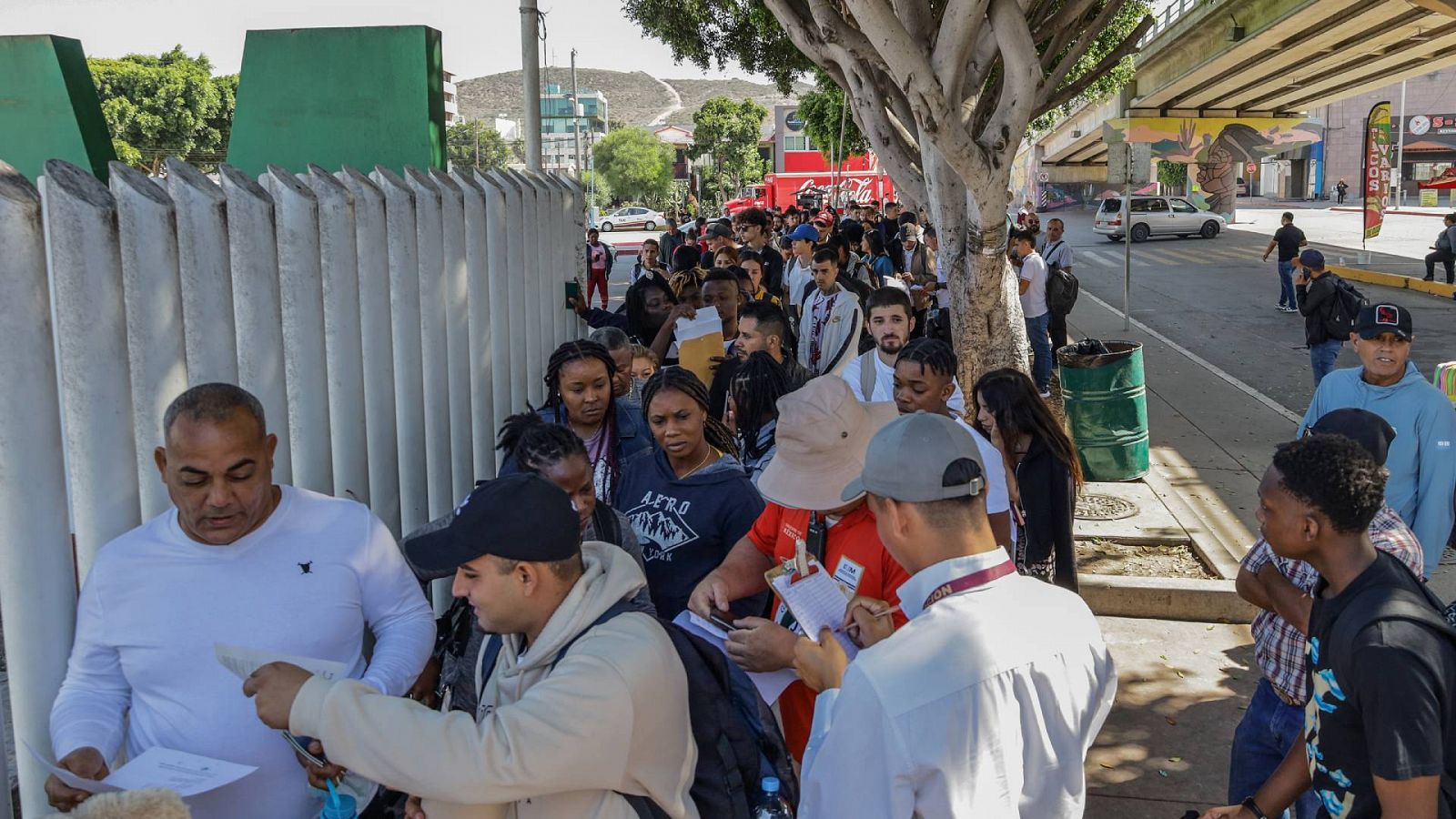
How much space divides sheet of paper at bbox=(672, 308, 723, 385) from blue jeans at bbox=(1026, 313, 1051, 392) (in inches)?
265

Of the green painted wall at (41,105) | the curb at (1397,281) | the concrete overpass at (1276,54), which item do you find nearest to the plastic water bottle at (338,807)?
the green painted wall at (41,105)

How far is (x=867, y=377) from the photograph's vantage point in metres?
6.27

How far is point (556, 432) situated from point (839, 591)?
1.33m

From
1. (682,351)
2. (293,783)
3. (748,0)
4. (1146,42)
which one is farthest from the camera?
(1146,42)

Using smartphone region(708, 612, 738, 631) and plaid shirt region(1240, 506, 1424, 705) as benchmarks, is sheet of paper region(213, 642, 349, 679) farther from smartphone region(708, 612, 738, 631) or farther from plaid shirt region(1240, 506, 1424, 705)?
plaid shirt region(1240, 506, 1424, 705)

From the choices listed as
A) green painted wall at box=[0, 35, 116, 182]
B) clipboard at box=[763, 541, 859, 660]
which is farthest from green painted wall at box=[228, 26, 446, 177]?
clipboard at box=[763, 541, 859, 660]

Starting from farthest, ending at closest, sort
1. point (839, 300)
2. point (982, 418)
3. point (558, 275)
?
1. point (839, 300)
2. point (558, 275)
3. point (982, 418)

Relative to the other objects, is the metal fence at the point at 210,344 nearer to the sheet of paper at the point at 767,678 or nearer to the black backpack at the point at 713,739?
the black backpack at the point at 713,739

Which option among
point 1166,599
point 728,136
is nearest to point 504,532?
point 1166,599

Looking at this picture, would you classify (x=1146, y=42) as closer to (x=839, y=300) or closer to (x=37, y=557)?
(x=839, y=300)

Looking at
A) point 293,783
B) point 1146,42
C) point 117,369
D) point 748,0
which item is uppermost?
point 1146,42

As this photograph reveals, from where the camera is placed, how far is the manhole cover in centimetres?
877

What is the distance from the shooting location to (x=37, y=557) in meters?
3.13

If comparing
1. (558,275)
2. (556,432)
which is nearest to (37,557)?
(556,432)
